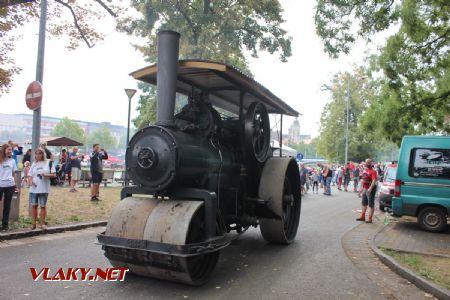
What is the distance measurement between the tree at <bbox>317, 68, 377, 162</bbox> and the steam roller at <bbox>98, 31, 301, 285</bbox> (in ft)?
120

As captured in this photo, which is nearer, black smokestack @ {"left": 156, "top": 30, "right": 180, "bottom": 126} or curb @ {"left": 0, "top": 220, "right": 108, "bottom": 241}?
black smokestack @ {"left": 156, "top": 30, "right": 180, "bottom": 126}

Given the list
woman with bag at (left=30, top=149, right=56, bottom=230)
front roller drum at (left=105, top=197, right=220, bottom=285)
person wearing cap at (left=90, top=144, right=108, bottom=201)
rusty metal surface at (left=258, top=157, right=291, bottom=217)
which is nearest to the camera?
front roller drum at (left=105, top=197, right=220, bottom=285)

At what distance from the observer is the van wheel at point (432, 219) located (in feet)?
30.2

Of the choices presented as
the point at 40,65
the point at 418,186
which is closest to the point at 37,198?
the point at 40,65

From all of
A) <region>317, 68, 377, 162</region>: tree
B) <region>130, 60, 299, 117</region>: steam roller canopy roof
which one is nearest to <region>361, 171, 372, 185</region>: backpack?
<region>130, 60, 299, 117</region>: steam roller canopy roof

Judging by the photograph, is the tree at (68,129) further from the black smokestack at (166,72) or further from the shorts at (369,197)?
the black smokestack at (166,72)

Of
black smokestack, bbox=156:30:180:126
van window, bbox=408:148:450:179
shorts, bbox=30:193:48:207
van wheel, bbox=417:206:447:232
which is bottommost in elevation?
van wheel, bbox=417:206:447:232

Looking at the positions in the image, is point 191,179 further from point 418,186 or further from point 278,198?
point 418,186

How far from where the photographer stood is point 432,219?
931 centimetres

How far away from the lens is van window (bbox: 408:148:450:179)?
29.8ft

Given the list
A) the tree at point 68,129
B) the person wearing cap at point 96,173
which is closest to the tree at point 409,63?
the person wearing cap at point 96,173

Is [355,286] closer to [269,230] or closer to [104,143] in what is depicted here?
[269,230]

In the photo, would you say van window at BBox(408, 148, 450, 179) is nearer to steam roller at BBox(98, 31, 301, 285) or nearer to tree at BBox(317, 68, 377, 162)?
steam roller at BBox(98, 31, 301, 285)

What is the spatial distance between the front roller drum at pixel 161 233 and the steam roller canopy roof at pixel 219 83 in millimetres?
1923
